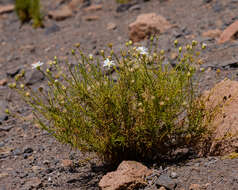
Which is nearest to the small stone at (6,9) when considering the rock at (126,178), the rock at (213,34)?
the rock at (213,34)

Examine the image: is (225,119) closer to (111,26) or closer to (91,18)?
(111,26)

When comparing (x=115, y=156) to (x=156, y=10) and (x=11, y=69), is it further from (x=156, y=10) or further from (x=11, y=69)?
(x=156, y=10)

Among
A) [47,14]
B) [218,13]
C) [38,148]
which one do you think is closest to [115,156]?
[38,148]

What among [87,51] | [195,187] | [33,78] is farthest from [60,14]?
[195,187]

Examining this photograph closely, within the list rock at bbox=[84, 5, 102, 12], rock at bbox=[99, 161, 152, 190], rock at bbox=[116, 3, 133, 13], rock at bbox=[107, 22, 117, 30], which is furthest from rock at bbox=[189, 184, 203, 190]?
rock at bbox=[84, 5, 102, 12]

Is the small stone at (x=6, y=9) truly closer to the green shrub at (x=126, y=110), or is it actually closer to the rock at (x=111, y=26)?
the rock at (x=111, y=26)

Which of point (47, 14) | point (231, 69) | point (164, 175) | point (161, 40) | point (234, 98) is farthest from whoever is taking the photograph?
point (47, 14)

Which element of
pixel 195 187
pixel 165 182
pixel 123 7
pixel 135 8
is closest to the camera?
pixel 195 187

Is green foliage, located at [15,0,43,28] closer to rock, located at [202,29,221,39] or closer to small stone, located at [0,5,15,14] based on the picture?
small stone, located at [0,5,15,14]
